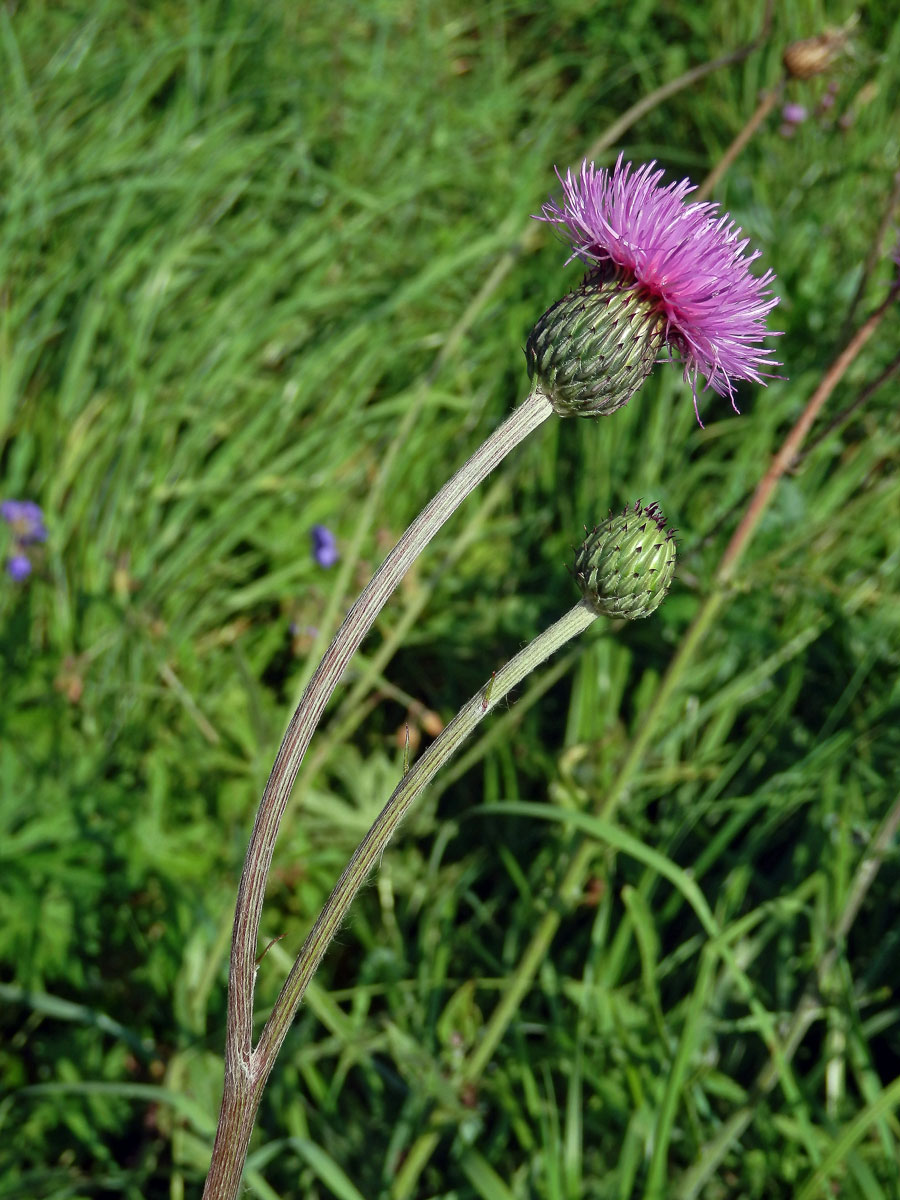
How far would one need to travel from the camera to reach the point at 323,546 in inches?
107

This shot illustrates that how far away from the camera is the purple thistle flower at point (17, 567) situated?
8.16ft

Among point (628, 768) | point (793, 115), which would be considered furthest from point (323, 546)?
point (793, 115)

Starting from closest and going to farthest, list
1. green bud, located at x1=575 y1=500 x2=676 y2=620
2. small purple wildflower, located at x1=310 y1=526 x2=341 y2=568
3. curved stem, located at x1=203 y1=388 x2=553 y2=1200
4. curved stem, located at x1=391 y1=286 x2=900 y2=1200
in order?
curved stem, located at x1=203 y1=388 x2=553 y2=1200, green bud, located at x1=575 y1=500 x2=676 y2=620, curved stem, located at x1=391 y1=286 x2=900 y2=1200, small purple wildflower, located at x1=310 y1=526 x2=341 y2=568

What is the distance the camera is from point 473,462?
0.98 meters

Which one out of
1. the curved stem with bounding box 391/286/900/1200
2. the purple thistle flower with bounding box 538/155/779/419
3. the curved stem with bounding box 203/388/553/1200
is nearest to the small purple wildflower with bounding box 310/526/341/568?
the curved stem with bounding box 391/286/900/1200

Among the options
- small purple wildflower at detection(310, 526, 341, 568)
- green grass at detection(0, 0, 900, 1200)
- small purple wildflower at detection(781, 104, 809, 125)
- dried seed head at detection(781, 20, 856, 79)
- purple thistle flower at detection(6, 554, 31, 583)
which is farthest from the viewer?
small purple wildflower at detection(781, 104, 809, 125)

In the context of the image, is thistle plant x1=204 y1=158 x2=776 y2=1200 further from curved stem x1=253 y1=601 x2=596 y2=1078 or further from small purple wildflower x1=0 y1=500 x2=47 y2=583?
small purple wildflower x1=0 y1=500 x2=47 y2=583

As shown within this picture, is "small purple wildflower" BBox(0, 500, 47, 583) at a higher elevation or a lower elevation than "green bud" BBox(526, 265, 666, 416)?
lower

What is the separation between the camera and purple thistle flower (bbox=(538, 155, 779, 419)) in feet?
3.70

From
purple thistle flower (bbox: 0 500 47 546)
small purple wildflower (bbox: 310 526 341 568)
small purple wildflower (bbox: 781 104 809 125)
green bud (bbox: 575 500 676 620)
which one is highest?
small purple wildflower (bbox: 781 104 809 125)

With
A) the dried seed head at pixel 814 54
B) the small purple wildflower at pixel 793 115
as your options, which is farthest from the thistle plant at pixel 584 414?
the small purple wildflower at pixel 793 115

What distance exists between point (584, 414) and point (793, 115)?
264 centimetres

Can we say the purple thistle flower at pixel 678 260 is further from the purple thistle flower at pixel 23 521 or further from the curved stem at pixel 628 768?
the purple thistle flower at pixel 23 521

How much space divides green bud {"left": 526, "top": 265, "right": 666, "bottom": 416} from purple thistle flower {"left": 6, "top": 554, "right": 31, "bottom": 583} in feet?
5.69
